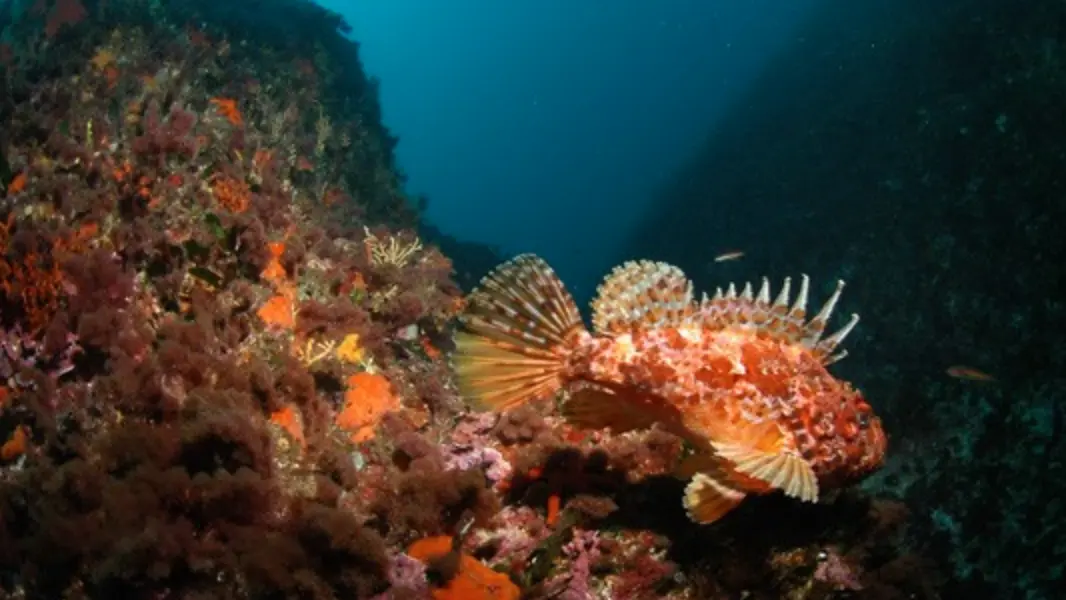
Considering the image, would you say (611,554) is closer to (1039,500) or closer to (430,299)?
(430,299)

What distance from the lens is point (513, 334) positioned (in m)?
3.17

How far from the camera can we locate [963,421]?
28.9 feet

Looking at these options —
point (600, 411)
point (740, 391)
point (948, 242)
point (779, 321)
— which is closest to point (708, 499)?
point (740, 391)

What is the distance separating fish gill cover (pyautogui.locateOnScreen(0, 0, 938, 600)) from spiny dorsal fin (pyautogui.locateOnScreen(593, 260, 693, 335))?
726mm

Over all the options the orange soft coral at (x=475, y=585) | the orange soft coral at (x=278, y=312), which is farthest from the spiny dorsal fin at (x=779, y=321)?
the orange soft coral at (x=278, y=312)

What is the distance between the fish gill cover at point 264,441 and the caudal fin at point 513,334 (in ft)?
1.71

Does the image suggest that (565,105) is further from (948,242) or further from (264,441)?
(264,441)

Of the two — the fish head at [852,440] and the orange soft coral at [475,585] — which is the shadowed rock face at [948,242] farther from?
the orange soft coral at [475,585]

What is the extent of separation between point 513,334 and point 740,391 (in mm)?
1087

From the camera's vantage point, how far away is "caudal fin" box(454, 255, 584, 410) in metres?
3.16

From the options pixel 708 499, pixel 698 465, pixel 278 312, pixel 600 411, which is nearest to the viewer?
pixel 708 499

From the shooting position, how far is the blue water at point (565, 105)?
78.4 metres

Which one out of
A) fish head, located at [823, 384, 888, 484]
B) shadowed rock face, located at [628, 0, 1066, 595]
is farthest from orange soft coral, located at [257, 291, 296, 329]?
shadowed rock face, located at [628, 0, 1066, 595]

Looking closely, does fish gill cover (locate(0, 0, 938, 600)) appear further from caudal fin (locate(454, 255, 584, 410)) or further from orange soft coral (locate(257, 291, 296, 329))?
caudal fin (locate(454, 255, 584, 410))
